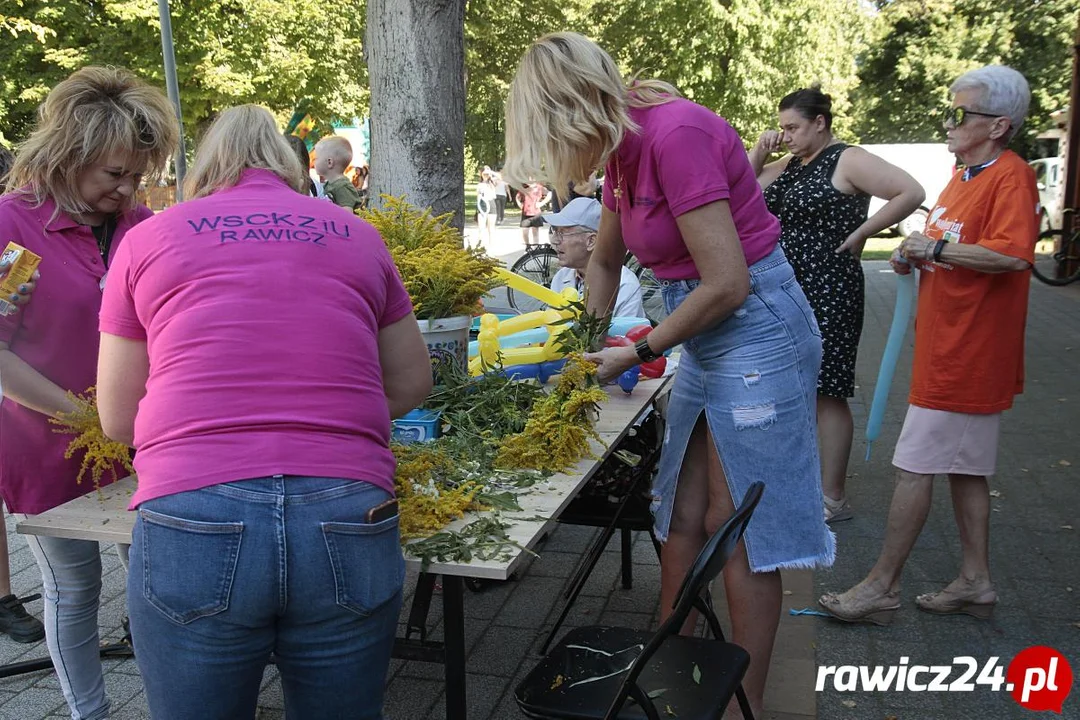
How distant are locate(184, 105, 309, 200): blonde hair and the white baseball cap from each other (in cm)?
238

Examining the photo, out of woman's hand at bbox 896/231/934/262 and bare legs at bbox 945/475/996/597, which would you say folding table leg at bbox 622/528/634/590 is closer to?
bare legs at bbox 945/475/996/597

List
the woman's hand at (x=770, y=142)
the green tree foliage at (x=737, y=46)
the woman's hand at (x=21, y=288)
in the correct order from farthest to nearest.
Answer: the green tree foliage at (x=737, y=46)
the woman's hand at (x=770, y=142)
the woman's hand at (x=21, y=288)

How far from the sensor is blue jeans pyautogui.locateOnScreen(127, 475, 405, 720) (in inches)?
58.5

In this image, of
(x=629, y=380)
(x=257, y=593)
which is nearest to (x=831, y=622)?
(x=629, y=380)

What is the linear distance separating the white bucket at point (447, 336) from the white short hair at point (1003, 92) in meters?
1.75

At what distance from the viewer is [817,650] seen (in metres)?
3.14

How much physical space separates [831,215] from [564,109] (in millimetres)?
2042

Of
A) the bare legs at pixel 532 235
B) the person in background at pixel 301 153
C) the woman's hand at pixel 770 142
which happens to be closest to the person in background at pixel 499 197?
the bare legs at pixel 532 235

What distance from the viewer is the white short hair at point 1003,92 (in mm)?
2934

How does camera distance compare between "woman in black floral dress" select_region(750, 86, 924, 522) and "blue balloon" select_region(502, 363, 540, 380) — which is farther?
"woman in black floral dress" select_region(750, 86, 924, 522)

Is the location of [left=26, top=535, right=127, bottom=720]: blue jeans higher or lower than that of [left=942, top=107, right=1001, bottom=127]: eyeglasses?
lower

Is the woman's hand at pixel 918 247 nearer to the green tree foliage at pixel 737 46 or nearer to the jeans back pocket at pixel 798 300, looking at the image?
the jeans back pocket at pixel 798 300

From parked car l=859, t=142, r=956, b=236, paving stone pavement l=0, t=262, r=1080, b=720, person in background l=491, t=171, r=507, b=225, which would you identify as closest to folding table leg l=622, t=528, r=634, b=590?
paving stone pavement l=0, t=262, r=1080, b=720

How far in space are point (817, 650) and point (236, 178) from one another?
243cm
